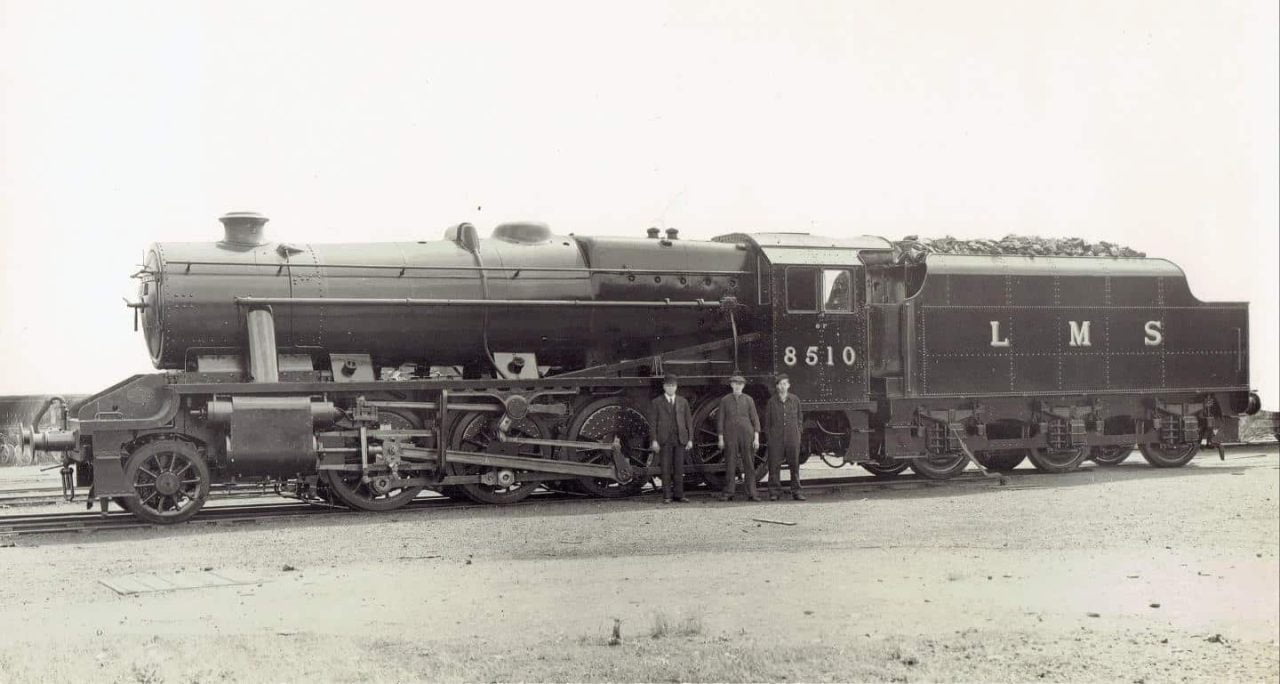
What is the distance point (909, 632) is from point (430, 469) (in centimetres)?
736

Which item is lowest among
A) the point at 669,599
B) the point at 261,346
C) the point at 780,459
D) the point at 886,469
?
the point at 886,469

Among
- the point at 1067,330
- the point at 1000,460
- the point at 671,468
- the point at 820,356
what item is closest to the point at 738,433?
the point at 671,468

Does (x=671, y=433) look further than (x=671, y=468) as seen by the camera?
No

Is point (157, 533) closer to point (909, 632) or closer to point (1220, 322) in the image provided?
point (909, 632)

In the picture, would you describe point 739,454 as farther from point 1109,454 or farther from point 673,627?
point 1109,454

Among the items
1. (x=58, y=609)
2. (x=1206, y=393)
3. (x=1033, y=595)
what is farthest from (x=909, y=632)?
(x=1206, y=393)

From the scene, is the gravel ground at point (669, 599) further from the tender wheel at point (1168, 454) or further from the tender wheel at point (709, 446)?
the tender wheel at point (1168, 454)

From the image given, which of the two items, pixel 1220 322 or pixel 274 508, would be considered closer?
pixel 274 508

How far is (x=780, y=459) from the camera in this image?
48.1ft

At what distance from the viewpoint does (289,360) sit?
13211 millimetres

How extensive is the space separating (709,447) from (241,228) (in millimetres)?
6246

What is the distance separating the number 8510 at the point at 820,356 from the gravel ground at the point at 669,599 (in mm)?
3111

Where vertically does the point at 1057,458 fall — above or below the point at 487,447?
below

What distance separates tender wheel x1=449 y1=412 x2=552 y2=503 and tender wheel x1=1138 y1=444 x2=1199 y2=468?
982 centimetres
